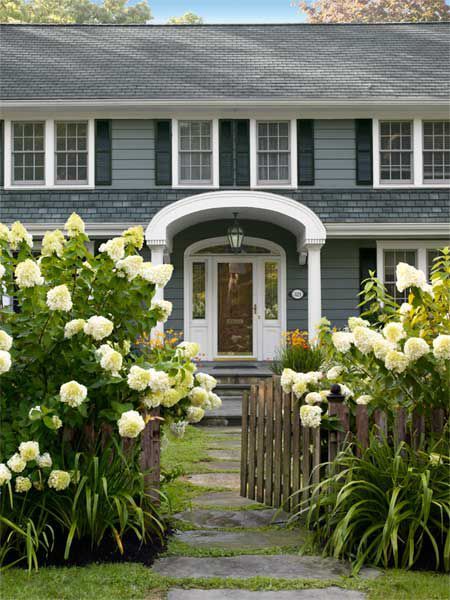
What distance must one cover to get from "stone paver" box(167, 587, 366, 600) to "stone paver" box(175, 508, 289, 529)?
39.6 inches

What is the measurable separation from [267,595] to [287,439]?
143 cm

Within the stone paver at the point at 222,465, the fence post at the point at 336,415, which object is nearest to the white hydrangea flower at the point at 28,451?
the fence post at the point at 336,415

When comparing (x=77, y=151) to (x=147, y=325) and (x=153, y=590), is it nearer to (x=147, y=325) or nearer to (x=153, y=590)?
(x=147, y=325)

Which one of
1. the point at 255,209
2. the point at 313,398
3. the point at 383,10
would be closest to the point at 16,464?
the point at 313,398

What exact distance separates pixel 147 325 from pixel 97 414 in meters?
0.60

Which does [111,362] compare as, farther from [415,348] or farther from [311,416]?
[415,348]

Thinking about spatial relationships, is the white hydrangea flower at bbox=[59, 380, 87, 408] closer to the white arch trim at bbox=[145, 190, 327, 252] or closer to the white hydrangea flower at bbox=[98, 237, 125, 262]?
the white hydrangea flower at bbox=[98, 237, 125, 262]

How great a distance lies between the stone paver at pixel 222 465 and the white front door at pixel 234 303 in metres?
7.16

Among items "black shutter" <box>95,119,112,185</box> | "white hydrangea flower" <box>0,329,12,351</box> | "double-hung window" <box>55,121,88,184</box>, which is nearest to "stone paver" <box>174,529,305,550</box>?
"white hydrangea flower" <box>0,329,12,351</box>

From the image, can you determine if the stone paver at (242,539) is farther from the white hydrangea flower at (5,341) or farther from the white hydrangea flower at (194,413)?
the white hydrangea flower at (5,341)

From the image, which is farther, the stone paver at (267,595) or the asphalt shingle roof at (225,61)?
the asphalt shingle roof at (225,61)

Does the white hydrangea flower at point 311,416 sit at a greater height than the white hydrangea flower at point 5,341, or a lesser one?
lesser

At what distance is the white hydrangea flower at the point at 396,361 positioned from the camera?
363 cm

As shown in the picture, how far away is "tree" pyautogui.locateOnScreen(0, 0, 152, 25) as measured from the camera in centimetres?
3200
